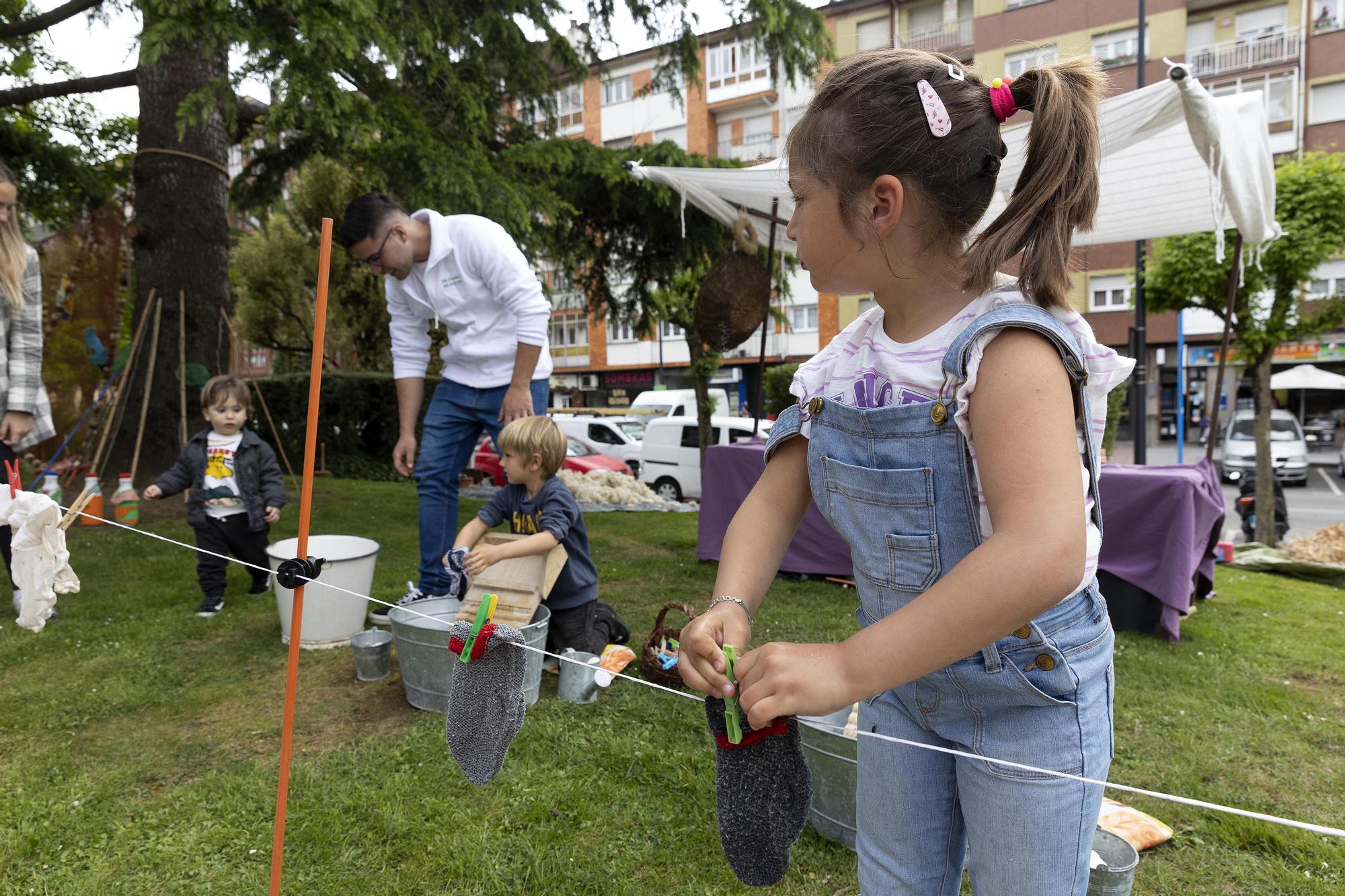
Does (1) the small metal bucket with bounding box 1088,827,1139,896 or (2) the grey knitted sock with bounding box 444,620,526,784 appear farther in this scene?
(1) the small metal bucket with bounding box 1088,827,1139,896

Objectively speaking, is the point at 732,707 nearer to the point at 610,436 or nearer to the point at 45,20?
the point at 45,20

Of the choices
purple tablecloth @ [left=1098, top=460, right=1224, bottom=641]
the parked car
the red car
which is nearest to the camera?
purple tablecloth @ [left=1098, top=460, right=1224, bottom=641]

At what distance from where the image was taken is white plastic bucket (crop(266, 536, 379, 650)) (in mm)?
3537

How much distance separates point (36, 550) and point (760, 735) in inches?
73.2

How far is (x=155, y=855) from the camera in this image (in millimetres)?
2039

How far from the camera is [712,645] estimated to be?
1.03 metres

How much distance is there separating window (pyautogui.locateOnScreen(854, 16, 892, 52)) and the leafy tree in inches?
741

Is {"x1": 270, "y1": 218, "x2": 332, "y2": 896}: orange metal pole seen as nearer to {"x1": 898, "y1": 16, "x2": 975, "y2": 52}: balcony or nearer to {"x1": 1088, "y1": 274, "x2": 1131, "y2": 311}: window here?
{"x1": 1088, "y1": 274, "x2": 1131, "y2": 311}: window

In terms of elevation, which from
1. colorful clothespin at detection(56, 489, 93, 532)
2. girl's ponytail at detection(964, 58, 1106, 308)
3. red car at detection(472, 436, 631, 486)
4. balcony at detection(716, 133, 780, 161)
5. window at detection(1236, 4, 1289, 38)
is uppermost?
window at detection(1236, 4, 1289, 38)

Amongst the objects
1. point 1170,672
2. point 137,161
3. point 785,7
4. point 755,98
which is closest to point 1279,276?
point 785,7

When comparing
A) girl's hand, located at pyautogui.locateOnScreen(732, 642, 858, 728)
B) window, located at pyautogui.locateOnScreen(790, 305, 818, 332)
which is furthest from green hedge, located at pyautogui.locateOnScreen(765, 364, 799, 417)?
girl's hand, located at pyautogui.locateOnScreen(732, 642, 858, 728)

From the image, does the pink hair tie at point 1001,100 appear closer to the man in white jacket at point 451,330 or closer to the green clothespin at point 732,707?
the green clothespin at point 732,707

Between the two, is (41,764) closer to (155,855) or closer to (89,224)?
(155,855)

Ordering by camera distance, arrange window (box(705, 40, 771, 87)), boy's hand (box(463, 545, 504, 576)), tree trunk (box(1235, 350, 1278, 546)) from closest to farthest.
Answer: boy's hand (box(463, 545, 504, 576)) < tree trunk (box(1235, 350, 1278, 546)) < window (box(705, 40, 771, 87))
